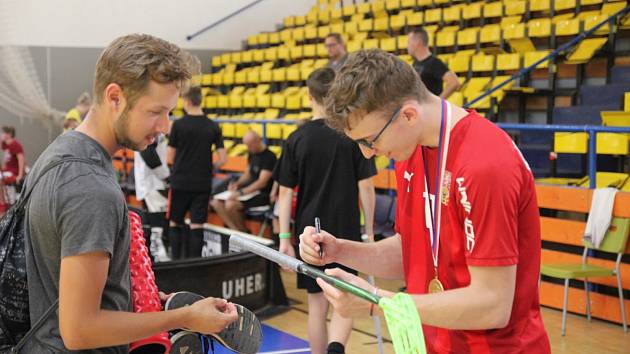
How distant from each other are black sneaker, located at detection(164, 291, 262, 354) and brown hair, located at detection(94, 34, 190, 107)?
584mm

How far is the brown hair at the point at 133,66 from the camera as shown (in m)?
1.65

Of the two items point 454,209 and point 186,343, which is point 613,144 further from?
point 186,343

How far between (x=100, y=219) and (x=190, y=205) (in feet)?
16.8

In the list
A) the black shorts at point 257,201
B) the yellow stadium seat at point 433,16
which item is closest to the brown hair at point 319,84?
the black shorts at point 257,201

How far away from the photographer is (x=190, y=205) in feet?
21.8

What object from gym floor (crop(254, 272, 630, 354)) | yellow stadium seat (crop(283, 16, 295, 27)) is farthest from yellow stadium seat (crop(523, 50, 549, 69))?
yellow stadium seat (crop(283, 16, 295, 27))

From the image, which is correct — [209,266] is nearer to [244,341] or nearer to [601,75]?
[244,341]

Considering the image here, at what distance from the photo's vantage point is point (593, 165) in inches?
223

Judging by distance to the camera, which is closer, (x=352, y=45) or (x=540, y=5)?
(x=540, y=5)

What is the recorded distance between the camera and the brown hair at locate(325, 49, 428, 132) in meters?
1.66

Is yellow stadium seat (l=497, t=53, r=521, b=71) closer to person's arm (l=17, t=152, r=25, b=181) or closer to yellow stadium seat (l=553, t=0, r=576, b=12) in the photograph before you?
yellow stadium seat (l=553, t=0, r=576, b=12)

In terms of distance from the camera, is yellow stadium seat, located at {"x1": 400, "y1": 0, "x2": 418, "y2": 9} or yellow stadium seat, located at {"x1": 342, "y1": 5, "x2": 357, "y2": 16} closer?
yellow stadium seat, located at {"x1": 400, "y1": 0, "x2": 418, "y2": 9}

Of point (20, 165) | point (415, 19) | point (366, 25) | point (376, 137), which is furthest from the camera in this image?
point (366, 25)

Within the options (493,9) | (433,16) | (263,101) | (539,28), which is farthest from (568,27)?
(263,101)
